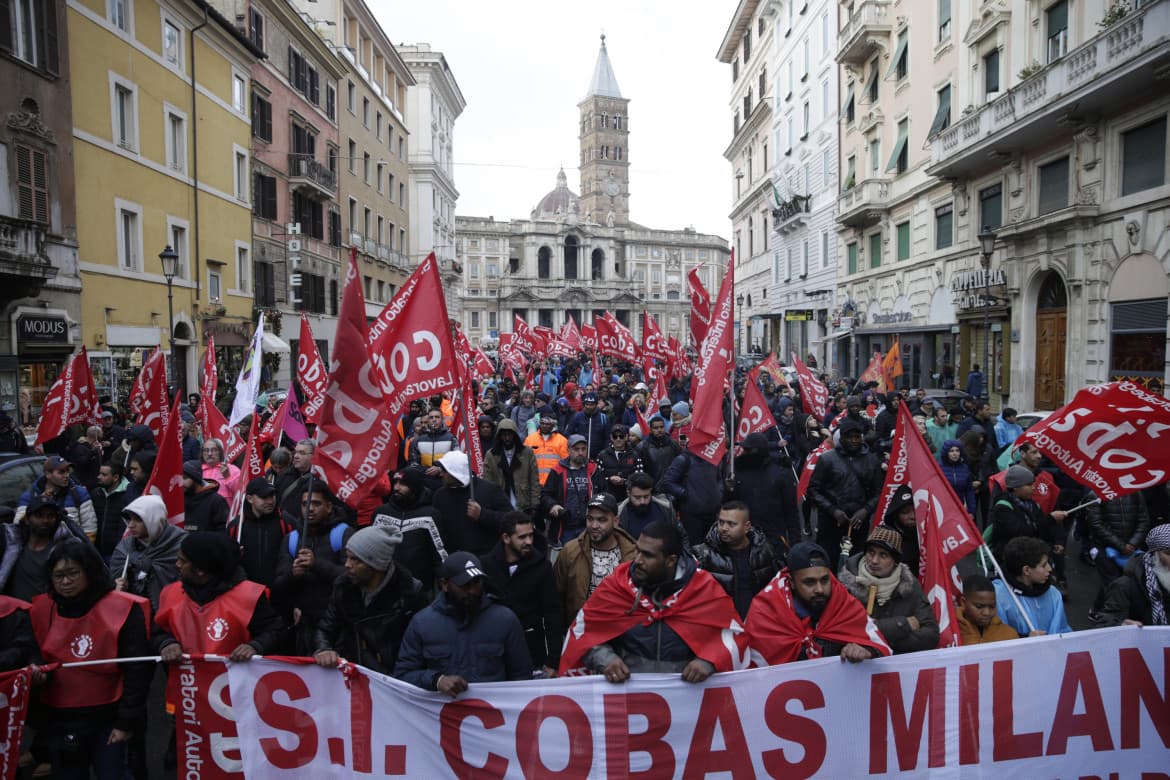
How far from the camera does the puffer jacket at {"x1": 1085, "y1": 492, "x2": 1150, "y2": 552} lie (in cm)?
586

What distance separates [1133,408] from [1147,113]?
1301cm

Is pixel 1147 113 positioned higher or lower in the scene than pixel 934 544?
higher

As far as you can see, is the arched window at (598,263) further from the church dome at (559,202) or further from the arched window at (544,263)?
the church dome at (559,202)

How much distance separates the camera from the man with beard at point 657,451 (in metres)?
8.12

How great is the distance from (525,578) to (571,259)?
104577 millimetres

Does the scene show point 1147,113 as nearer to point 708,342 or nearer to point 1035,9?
point 1035,9

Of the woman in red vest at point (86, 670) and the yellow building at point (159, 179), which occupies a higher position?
the yellow building at point (159, 179)

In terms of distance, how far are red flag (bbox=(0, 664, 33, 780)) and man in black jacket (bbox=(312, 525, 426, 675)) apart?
124 centimetres

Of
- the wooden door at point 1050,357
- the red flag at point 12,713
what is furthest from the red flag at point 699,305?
the wooden door at point 1050,357

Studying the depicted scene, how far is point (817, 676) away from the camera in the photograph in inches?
140

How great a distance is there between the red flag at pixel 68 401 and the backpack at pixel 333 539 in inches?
245

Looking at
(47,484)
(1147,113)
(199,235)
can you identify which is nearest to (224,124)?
(199,235)

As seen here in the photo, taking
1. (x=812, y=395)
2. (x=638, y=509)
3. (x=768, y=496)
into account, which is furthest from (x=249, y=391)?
(x=812, y=395)

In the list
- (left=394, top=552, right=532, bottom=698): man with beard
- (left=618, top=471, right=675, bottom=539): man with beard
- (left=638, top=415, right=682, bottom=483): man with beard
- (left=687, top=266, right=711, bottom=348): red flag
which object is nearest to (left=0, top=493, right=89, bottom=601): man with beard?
(left=394, top=552, right=532, bottom=698): man with beard
